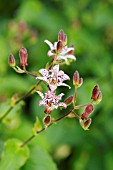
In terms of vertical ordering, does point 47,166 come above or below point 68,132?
above

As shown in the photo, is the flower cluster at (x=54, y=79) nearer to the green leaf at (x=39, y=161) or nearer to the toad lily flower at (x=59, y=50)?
the toad lily flower at (x=59, y=50)

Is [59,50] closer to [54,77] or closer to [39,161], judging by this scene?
[54,77]

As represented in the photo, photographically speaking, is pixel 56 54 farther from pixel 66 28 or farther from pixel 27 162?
pixel 66 28

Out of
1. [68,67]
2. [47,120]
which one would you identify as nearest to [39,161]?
[47,120]

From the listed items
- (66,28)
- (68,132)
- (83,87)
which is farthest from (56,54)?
(66,28)

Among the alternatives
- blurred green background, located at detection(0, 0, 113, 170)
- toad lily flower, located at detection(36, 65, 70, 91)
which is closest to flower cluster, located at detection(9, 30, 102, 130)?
toad lily flower, located at detection(36, 65, 70, 91)

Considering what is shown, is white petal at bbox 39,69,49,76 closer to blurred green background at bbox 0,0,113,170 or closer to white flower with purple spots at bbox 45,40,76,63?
white flower with purple spots at bbox 45,40,76,63

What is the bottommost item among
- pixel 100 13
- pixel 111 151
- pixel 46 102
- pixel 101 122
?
pixel 111 151
